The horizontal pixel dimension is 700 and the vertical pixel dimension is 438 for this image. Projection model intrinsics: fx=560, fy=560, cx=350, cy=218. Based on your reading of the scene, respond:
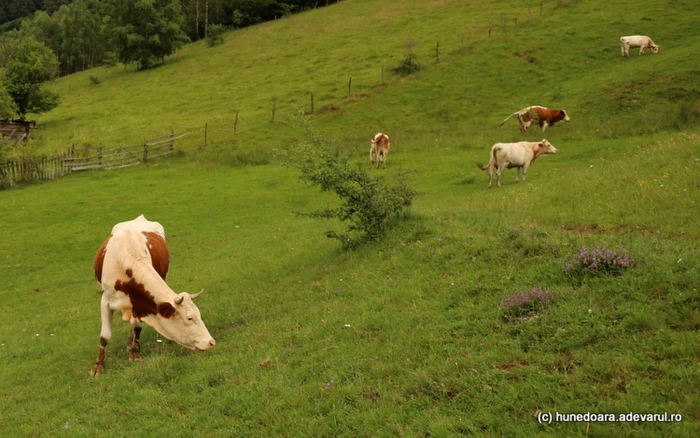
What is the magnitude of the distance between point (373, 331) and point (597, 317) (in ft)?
9.02

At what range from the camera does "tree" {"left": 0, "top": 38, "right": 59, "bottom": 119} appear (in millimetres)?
A: 48969

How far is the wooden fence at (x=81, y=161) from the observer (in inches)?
1168

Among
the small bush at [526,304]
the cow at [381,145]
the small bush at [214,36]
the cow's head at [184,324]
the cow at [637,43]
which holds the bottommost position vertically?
the cow at [381,145]

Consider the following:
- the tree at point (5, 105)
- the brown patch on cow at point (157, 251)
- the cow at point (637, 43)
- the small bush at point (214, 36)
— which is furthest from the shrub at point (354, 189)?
the small bush at point (214, 36)

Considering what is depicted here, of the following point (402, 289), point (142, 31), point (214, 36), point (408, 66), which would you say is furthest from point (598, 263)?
point (214, 36)

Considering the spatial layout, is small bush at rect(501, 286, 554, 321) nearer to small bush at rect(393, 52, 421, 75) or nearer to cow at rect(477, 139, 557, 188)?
cow at rect(477, 139, 557, 188)

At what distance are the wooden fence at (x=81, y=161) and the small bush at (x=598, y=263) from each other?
3043 cm

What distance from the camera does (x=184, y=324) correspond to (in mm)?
8312

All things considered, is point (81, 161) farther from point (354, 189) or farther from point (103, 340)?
point (103, 340)

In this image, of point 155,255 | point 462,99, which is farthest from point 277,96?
point 155,255

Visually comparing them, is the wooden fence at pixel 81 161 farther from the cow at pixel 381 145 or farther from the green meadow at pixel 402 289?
the cow at pixel 381 145

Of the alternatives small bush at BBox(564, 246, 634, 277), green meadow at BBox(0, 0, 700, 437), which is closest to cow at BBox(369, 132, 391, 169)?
green meadow at BBox(0, 0, 700, 437)

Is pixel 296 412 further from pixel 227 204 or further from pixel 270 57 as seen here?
pixel 270 57

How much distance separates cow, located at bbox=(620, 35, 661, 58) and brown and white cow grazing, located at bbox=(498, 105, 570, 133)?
43.7ft
